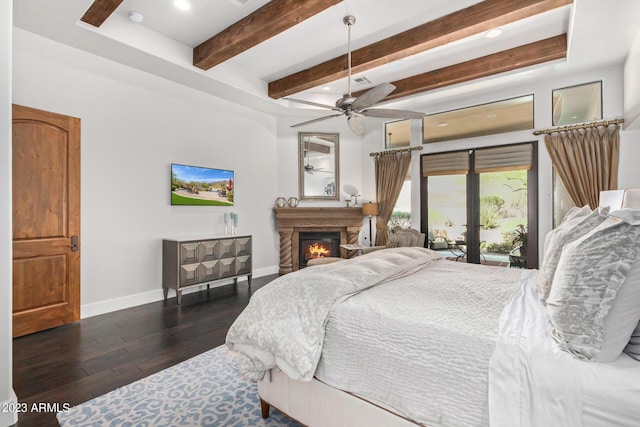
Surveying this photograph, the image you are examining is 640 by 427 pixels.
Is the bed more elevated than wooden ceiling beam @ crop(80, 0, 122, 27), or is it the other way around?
wooden ceiling beam @ crop(80, 0, 122, 27)

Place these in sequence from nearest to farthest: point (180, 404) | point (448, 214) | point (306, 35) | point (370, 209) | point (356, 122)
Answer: point (180, 404), point (356, 122), point (306, 35), point (448, 214), point (370, 209)

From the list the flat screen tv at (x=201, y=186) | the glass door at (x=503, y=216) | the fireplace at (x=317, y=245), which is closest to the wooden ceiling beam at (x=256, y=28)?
the flat screen tv at (x=201, y=186)

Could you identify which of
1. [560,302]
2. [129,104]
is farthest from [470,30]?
[129,104]

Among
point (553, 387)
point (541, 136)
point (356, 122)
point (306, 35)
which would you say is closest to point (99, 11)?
point (306, 35)

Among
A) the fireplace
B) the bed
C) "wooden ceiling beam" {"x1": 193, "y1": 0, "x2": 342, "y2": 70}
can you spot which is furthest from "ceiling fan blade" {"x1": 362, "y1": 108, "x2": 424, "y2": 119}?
the fireplace

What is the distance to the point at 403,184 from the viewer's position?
5824mm

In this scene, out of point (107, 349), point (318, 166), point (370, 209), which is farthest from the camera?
point (318, 166)

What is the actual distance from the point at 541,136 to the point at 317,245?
4.10 metres

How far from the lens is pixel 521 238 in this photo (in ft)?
15.8

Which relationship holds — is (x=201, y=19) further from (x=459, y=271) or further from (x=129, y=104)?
(x=459, y=271)

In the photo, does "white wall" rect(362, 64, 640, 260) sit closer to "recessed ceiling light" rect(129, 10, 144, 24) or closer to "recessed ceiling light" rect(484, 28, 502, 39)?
"recessed ceiling light" rect(484, 28, 502, 39)

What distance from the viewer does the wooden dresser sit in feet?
13.9

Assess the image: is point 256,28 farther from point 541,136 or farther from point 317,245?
point 541,136

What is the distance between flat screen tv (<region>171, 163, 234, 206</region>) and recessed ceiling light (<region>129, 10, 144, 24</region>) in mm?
1788
